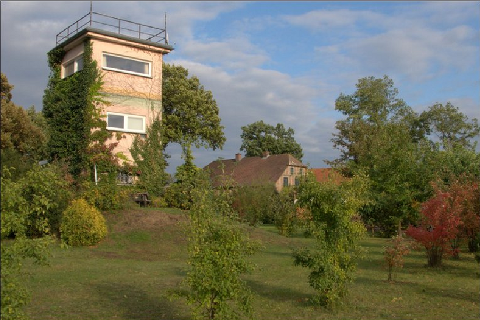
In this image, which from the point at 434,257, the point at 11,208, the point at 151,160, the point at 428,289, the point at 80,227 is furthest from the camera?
the point at 151,160

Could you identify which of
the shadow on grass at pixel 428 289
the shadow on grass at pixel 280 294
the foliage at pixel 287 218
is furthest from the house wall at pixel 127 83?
the shadow on grass at pixel 428 289

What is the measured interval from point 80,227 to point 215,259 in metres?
12.1

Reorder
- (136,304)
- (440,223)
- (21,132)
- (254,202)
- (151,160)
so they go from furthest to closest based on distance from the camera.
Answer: (254,202) → (151,160) → (21,132) → (440,223) → (136,304)

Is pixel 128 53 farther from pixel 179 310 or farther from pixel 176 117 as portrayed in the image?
pixel 179 310

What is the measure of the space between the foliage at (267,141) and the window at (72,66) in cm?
4619

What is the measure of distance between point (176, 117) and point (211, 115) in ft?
A: 12.2

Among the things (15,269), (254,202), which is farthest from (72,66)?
(15,269)

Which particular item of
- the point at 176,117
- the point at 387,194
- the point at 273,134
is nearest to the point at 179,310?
the point at 387,194

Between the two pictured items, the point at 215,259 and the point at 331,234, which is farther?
the point at 331,234

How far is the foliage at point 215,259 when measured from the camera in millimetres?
6840

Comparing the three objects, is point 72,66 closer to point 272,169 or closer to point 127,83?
point 127,83

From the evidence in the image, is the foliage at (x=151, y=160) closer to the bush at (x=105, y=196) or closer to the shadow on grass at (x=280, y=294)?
the bush at (x=105, y=196)

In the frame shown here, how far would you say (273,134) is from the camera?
7406cm

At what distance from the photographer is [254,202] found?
29.9m
